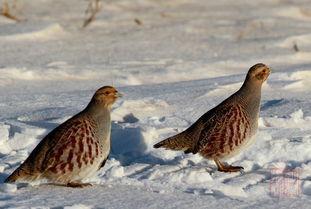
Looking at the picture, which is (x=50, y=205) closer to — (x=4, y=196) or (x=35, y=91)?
(x=4, y=196)

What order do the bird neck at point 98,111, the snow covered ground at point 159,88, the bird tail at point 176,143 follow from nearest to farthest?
the snow covered ground at point 159,88, the bird neck at point 98,111, the bird tail at point 176,143

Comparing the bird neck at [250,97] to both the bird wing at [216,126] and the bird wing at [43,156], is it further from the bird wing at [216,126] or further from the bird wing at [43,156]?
the bird wing at [43,156]

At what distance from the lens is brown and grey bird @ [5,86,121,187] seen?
4.85 meters

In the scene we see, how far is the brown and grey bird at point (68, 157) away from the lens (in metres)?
4.85

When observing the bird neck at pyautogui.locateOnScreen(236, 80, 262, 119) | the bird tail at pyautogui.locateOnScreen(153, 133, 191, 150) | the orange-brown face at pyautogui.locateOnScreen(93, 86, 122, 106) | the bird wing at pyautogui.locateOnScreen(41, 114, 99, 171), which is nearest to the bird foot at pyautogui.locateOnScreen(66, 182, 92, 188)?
the bird wing at pyautogui.locateOnScreen(41, 114, 99, 171)

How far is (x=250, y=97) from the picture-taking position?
5.66 meters

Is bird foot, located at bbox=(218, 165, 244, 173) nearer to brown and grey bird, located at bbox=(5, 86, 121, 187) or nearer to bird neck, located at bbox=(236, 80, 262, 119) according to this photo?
bird neck, located at bbox=(236, 80, 262, 119)

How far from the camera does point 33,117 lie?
6.42m

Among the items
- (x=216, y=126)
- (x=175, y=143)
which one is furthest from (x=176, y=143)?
(x=216, y=126)

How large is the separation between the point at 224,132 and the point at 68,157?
105cm

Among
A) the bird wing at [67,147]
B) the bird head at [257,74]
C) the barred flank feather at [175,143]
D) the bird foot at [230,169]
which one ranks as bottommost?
the bird foot at [230,169]

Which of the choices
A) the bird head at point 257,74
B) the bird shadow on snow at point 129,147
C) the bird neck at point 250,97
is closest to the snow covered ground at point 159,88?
the bird shadow on snow at point 129,147

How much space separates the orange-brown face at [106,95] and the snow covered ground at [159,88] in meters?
0.40

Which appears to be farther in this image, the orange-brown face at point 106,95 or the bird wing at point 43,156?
the orange-brown face at point 106,95
